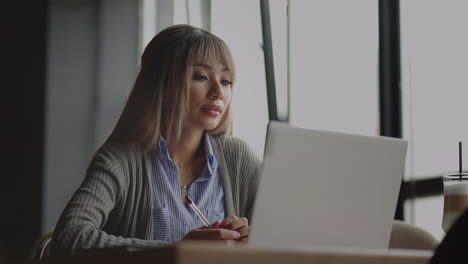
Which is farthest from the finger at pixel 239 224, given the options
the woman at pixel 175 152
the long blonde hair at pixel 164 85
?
the long blonde hair at pixel 164 85

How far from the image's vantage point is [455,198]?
1.51 metres

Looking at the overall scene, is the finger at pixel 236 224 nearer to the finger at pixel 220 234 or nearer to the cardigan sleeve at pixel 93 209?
the finger at pixel 220 234

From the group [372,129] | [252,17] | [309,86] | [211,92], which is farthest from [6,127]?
[211,92]

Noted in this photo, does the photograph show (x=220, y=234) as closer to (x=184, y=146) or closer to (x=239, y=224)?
(x=239, y=224)

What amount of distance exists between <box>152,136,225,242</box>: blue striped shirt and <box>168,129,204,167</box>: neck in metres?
0.04

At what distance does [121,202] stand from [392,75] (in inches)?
87.8

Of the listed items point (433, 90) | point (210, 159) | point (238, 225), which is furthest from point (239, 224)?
point (433, 90)

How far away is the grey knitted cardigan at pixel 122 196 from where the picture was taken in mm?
1575

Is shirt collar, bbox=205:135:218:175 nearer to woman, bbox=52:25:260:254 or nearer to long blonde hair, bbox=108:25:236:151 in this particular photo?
woman, bbox=52:25:260:254

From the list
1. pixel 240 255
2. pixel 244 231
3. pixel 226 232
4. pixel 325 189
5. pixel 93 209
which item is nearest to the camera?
pixel 240 255

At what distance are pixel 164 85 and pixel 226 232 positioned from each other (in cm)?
78

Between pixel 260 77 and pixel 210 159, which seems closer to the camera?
pixel 210 159

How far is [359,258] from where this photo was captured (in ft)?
3.00

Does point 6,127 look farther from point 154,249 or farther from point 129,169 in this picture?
point 154,249
